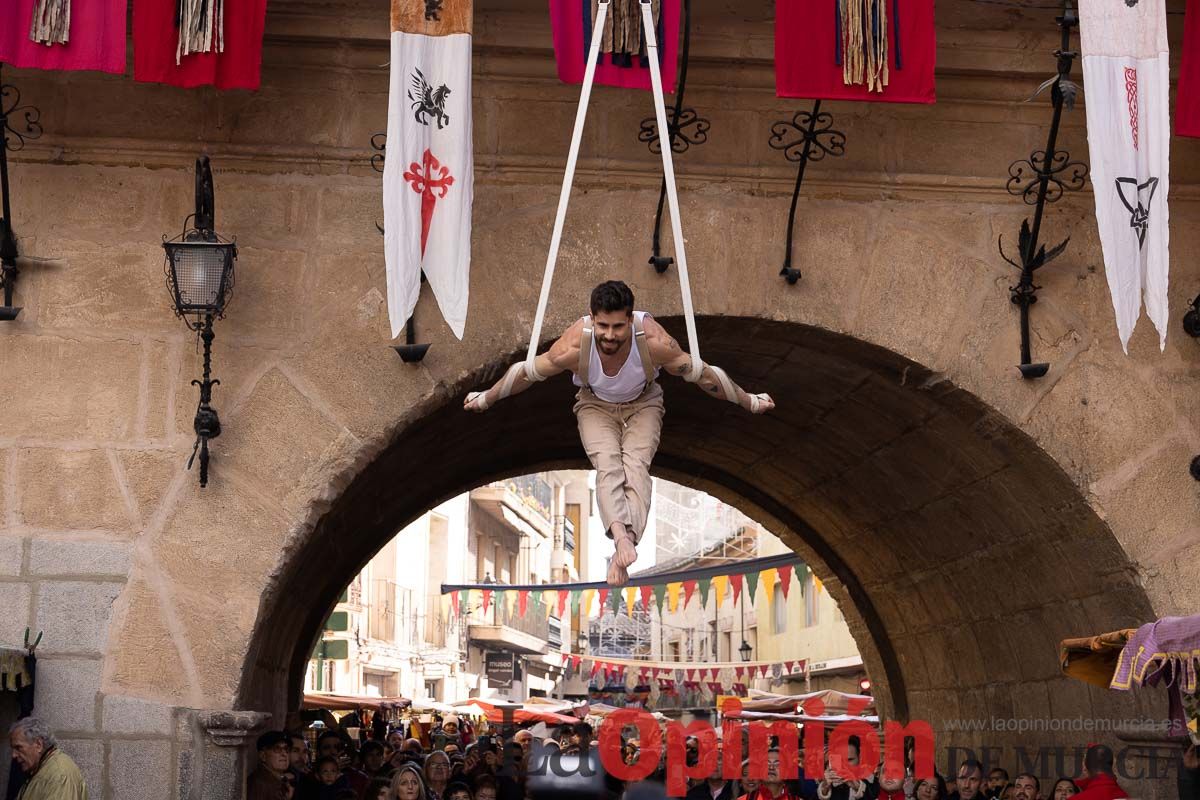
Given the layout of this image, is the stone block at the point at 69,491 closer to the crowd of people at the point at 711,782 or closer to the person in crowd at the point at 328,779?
the crowd of people at the point at 711,782

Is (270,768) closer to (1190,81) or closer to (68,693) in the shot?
(68,693)

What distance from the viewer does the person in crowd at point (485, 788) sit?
9508 millimetres

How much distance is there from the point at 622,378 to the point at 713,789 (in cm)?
510

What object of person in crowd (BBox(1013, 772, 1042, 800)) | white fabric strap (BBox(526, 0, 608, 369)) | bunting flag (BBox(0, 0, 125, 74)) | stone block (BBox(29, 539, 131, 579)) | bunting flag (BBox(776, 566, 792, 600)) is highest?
bunting flag (BBox(0, 0, 125, 74))

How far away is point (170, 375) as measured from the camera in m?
7.70

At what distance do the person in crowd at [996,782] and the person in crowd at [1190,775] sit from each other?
8.59ft

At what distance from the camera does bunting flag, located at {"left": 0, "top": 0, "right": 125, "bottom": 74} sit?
7195mm

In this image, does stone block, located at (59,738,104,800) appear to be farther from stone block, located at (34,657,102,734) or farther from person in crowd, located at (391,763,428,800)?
person in crowd, located at (391,763,428,800)

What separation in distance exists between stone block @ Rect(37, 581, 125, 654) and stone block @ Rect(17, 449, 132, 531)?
0.29 metres

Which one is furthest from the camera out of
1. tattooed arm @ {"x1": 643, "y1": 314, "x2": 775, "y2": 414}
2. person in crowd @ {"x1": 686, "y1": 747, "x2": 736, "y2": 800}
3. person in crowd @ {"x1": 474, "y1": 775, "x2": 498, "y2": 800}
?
person in crowd @ {"x1": 686, "y1": 747, "x2": 736, "y2": 800}

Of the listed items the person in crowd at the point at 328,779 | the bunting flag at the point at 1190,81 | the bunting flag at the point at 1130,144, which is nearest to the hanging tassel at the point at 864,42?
the bunting flag at the point at 1130,144

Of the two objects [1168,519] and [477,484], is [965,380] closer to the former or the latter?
[1168,519]

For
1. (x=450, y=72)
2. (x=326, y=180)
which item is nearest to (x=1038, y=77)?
(x=450, y=72)

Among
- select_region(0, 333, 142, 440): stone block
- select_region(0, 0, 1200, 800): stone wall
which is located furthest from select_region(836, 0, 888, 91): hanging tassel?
select_region(0, 333, 142, 440): stone block
